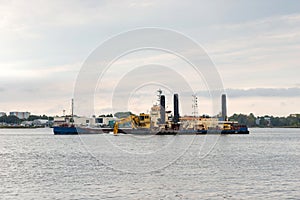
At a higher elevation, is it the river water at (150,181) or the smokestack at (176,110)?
the smokestack at (176,110)

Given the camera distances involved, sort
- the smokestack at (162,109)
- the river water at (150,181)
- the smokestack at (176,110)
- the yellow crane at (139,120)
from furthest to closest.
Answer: the smokestack at (162,109) → the smokestack at (176,110) → the yellow crane at (139,120) → the river water at (150,181)

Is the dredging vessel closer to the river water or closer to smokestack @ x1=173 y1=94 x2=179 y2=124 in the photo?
smokestack @ x1=173 y1=94 x2=179 y2=124

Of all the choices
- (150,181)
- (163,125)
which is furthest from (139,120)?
(150,181)

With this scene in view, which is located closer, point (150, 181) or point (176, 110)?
point (150, 181)

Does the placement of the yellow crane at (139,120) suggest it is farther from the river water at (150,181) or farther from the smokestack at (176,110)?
the river water at (150,181)

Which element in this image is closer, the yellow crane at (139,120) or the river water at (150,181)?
the river water at (150,181)

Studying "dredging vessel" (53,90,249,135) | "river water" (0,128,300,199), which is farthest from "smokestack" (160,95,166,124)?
"river water" (0,128,300,199)

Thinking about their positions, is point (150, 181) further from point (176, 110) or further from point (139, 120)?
point (176, 110)

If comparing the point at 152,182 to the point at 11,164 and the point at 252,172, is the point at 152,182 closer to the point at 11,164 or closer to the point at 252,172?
the point at 252,172

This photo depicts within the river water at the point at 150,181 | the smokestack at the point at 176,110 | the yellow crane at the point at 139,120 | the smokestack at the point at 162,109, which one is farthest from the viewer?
the smokestack at the point at 162,109

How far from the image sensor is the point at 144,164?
175 ft

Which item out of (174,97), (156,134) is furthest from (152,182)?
(174,97)

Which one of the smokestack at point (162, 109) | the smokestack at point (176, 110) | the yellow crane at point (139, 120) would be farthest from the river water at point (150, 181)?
the smokestack at point (162, 109)

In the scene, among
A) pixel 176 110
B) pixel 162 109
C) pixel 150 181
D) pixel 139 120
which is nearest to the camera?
pixel 150 181
